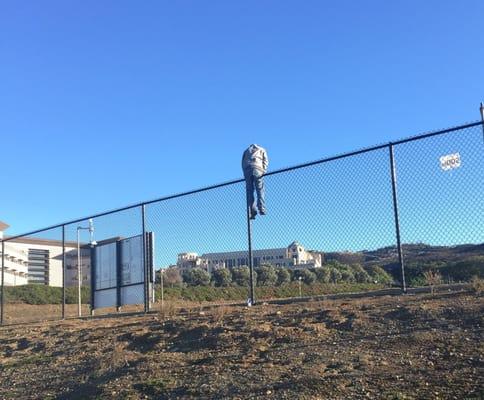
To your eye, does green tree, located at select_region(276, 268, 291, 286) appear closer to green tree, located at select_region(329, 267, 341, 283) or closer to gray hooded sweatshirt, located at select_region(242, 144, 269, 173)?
green tree, located at select_region(329, 267, 341, 283)

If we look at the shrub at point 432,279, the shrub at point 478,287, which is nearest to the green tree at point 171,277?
the shrub at point 432,279

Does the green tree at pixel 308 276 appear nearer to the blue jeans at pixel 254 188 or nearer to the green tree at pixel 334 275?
the green tree at pixel 334 275

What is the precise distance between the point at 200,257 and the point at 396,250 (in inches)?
166

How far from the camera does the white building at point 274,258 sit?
33.8ft

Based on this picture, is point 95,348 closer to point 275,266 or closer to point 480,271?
point 275,266

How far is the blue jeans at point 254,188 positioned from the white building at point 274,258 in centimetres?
76

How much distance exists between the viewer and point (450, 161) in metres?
8.27

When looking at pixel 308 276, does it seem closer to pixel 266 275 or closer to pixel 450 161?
pixel 266 275

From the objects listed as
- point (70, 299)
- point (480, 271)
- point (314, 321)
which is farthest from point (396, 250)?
point (70, 299)

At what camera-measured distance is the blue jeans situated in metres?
10.5

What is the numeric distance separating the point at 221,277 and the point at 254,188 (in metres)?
2.59

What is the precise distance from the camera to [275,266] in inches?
430

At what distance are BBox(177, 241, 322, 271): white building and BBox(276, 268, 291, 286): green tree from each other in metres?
0.24

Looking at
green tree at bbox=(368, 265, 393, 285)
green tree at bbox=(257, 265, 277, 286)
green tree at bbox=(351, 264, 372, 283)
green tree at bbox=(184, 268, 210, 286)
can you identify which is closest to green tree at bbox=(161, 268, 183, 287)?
green tree at bbox=(184, 268, 210, 286)
